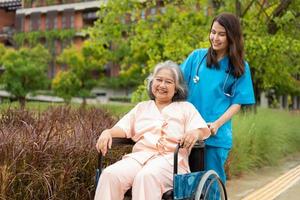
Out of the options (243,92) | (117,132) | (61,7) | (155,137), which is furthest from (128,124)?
(61,7)

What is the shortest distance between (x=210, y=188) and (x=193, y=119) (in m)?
0.53

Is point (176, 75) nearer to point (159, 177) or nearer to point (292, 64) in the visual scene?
point (159, 177)

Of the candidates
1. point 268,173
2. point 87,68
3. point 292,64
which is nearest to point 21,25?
point 87,68

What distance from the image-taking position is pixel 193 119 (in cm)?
406

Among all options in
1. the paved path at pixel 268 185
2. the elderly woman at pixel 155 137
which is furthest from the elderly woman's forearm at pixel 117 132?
the paved path at pixel 268 185

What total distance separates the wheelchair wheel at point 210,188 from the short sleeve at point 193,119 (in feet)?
1.11

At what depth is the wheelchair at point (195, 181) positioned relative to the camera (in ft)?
12.2

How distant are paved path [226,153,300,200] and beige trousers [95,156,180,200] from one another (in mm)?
3908

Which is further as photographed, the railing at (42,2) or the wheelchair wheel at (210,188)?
the railing at (42,2)

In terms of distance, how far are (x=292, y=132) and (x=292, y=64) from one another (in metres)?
3.49

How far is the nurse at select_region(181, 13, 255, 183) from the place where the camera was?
4.22m

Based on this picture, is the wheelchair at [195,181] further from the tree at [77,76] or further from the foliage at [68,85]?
the foliage at [68,85]

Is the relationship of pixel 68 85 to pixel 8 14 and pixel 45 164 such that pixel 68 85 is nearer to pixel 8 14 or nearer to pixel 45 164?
pixel 8 14

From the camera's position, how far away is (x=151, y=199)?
367 centimetres
